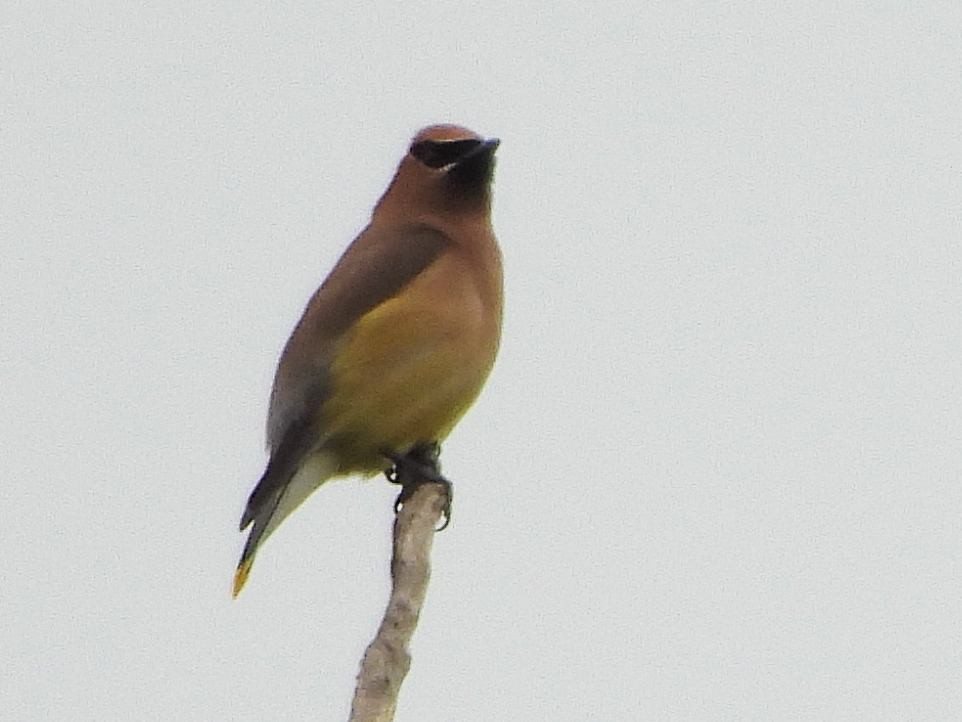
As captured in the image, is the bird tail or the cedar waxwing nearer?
the bird tail

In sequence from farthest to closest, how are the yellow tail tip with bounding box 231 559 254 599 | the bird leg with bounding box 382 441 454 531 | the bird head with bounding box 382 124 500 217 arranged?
the bird head with bounding box 382 124 500 217 < the bird leg with bounding box 382 441 454 531 < the yellow tail tip with bounding box 231 559 254 599

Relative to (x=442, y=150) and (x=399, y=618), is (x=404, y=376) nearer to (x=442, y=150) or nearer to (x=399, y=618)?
(x=442, y=150)

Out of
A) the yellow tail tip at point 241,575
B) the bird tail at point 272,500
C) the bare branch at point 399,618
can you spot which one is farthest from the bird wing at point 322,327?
the bare branch at point 399,618

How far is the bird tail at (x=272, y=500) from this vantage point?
261 inches

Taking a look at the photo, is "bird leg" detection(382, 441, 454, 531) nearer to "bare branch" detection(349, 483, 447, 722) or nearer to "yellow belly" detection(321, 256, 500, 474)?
"yellow belly" detection(321, 256, 500, 474)

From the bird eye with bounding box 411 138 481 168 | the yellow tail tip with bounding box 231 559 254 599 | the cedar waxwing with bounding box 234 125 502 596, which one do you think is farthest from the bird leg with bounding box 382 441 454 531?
the bird eye with bounding box 411 138 481 168

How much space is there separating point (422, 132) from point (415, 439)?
142 cm

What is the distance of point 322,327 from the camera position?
291 inches

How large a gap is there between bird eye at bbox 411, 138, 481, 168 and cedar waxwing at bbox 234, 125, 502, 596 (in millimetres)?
347

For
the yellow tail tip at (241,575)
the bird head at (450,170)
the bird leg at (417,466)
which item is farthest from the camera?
the bird head at (450,170)

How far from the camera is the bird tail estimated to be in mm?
6641

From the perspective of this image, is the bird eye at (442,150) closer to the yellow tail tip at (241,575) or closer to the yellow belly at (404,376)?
the yellow belly at (404,376)

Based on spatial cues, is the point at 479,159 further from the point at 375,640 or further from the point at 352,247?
the point at 375,640

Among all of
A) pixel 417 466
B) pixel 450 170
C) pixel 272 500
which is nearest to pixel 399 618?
pixel 272 500
